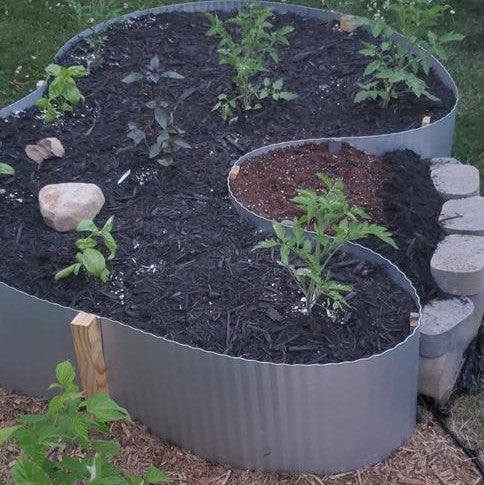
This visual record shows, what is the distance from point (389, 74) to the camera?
4.33 m

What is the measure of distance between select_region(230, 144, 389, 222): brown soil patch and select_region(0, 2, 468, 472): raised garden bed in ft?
0.12

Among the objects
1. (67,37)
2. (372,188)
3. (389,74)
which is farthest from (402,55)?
(67,37)

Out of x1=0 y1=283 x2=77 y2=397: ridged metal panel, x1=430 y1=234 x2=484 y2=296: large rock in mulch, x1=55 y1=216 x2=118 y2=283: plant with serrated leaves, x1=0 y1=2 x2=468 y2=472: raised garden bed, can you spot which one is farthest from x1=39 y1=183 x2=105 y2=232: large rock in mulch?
x1=430 y1=234 x2=484 y2=296: large rock in mulch

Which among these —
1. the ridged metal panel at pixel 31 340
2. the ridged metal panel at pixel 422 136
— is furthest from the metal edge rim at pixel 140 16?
the ridged metal panel at pixel 31 340

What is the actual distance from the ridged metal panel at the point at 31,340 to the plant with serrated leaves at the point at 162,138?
116cm

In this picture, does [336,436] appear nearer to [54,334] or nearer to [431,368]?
[431,368]

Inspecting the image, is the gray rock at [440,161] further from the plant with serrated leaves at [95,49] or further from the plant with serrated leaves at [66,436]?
the plant with serrated leaves at [66,436]

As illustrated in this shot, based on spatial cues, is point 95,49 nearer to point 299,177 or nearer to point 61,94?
point 61,94

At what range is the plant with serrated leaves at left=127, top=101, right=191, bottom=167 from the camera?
388 centimetres

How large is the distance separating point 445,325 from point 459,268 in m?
0.29

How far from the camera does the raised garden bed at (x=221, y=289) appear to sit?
271 cm

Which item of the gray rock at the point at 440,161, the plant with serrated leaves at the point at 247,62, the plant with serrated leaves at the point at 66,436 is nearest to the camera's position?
the plant with serrated leaves at the point at 66,436

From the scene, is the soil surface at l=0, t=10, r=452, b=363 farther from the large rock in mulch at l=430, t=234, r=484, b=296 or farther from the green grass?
the green grass

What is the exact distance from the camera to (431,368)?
9.93 feet
